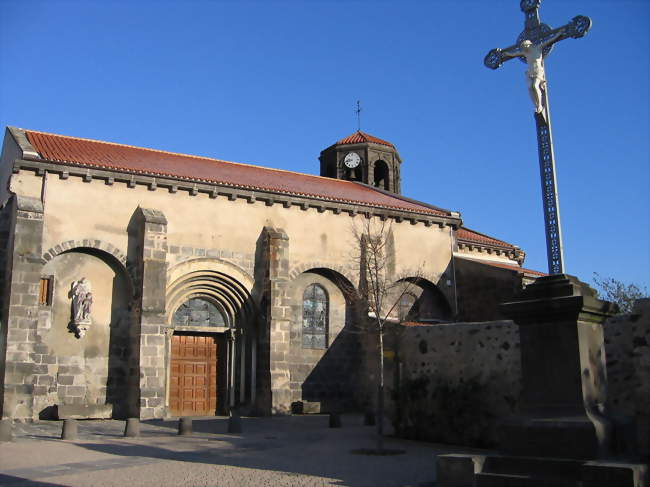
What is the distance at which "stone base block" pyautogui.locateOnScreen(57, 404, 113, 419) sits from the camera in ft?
57.3

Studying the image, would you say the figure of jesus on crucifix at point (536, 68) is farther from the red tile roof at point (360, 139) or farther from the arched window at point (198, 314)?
the red tile roof at point (360, 139)

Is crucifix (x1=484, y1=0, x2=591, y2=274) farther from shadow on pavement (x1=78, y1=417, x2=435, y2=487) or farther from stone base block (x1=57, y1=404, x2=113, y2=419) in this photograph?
stone base block (x1=57, y1=404, x2=113, y2=419)

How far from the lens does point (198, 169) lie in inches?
918

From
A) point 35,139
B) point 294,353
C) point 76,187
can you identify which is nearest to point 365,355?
point 294,353

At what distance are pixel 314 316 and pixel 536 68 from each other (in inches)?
621

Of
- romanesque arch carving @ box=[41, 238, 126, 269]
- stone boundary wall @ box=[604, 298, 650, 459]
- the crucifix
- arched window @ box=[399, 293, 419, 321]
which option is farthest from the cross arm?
arched window @ box=[399, 293, 419, 321]

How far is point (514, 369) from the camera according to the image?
443 inches

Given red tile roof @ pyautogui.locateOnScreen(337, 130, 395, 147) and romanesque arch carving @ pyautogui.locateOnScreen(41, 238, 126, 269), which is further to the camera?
red tile roof @ pyautogui.locateOnScreen(337, 130, 395, 147)

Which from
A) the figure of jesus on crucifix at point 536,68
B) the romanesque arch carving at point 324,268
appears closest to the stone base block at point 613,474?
the figure of jesus on crucifix at point 536,68

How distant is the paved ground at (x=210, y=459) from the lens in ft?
28.2

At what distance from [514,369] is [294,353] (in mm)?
11682

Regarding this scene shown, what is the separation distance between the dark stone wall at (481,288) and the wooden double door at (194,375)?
379 inches

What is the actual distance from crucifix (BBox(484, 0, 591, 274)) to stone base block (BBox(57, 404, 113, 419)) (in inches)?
566

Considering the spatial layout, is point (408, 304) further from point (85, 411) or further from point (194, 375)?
point (85, 411)
